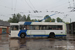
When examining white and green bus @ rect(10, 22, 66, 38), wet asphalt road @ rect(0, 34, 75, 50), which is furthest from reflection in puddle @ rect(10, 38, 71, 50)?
white and green bus @ rect(10, 22, 66, 38)

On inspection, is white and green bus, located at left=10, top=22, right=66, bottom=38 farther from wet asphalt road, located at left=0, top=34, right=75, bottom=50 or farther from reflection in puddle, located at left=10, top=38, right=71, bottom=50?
reflection in puddle, located at left=10, top=38, right=71, bottom=50

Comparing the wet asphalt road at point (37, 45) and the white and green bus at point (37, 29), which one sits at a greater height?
the white and green bus at point (37, 29)

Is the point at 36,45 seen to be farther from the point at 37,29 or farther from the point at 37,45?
the point at 37,29

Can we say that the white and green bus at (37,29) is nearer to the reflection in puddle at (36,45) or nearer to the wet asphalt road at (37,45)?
the wet asphalt road at (37,45)

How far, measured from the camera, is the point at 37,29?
18.6 meters

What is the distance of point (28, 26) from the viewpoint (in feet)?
61.1

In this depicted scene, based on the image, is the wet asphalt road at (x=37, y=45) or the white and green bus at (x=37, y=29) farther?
the white and green bus at (x=37, y=29)

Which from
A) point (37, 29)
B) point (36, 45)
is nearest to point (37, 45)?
point (36, 45)

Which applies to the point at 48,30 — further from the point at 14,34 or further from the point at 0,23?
the point at 0,23

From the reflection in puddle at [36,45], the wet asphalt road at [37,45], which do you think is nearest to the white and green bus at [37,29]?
the wet asphalt road at [37,45]

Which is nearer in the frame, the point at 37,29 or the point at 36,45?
the point at 36,45

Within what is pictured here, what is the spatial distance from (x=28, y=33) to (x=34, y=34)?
1.17m

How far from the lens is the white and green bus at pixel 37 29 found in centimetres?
1828

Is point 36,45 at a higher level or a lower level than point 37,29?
lower
